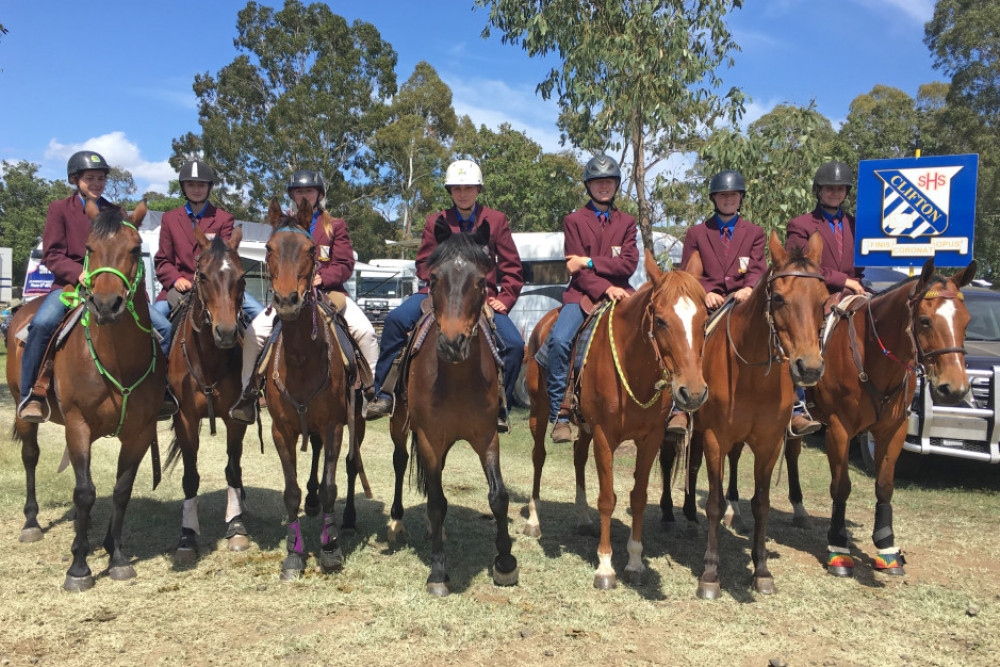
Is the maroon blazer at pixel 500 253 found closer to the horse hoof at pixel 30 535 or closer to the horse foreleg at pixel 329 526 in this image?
the horse foreleg at pixel 329 526

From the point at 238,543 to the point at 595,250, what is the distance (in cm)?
439

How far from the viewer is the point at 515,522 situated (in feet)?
23.5

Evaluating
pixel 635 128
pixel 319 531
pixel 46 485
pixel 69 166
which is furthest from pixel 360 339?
pixel 635 128

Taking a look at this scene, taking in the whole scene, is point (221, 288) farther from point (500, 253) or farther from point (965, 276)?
point (965, 276)

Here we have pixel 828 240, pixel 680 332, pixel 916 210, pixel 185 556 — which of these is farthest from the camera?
pixel 916 210

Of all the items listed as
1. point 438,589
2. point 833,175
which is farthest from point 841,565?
point 833,175

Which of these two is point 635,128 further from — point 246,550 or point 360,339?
point 246,550

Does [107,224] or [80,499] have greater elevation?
[107,224]

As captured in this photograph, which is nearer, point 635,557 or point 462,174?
point 635,557

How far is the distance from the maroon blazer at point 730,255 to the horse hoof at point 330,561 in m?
4.19

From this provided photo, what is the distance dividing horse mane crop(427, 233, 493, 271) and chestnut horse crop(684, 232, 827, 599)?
1.65 metres

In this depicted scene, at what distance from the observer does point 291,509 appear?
221 inches

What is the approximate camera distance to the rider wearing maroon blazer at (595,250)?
6309 mm

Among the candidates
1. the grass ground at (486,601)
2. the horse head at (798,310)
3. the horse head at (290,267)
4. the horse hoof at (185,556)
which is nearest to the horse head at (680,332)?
the horse head at (798,310)
